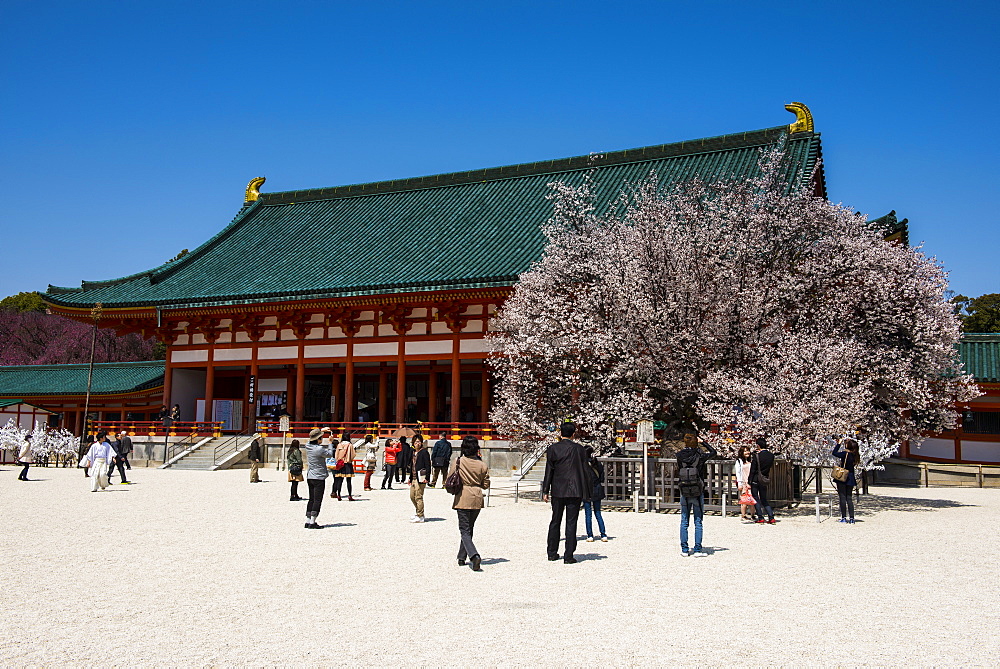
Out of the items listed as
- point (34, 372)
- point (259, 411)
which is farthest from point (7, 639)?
point (34, 372)

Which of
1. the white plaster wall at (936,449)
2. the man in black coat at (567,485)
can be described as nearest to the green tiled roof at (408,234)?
the white plaster wall at (936,449)

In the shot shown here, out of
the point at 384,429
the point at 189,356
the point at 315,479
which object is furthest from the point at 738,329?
the point at 189,356

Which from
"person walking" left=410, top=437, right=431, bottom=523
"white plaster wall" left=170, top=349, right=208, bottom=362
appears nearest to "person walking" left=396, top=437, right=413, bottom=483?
"person walking" left=410, top=437, right=431, bottom=523

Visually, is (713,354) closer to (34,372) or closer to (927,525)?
(927,525)

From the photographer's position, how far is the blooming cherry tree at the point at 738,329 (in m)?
16.4

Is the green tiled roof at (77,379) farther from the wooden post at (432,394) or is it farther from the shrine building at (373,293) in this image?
the wooden post at (432,394)

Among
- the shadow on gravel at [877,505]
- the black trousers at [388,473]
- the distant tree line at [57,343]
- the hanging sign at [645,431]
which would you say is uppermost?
the distant tree line at [57,343]

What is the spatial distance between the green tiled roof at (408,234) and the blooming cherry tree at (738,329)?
314 inches

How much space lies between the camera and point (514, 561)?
10227 millimetres

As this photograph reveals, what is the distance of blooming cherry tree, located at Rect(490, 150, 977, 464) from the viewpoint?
16438 mm

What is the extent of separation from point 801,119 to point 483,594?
92.0 feet

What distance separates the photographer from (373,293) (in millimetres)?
28500

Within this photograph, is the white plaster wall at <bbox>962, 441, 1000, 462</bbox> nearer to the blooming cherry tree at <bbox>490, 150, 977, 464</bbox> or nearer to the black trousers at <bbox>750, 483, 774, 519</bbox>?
the blooming cherry tree at <bbox>490, 150, 977, 464</bbox>

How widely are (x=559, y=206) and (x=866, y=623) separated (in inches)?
579
